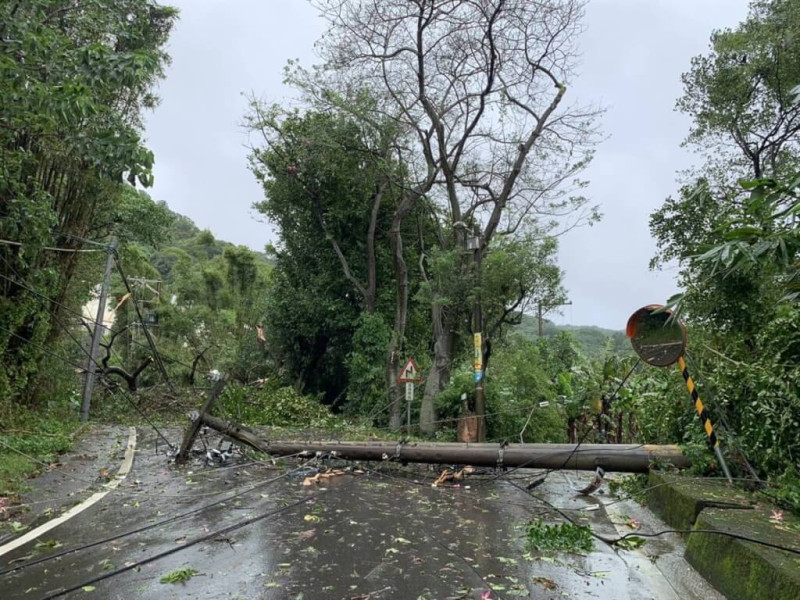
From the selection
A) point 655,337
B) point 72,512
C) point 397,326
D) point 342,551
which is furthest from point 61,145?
point 397,326

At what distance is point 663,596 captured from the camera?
185 inches

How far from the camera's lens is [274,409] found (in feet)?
69.1

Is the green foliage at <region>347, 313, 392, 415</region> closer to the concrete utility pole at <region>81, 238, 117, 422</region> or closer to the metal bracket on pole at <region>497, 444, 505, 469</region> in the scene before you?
the concrete utility pole at <region>81, 238, 117, 422</region>

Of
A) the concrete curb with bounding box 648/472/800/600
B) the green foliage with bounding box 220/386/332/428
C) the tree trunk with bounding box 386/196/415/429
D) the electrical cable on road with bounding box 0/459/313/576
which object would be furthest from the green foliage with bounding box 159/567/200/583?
the green foliage with bounding box 220/386/332/428

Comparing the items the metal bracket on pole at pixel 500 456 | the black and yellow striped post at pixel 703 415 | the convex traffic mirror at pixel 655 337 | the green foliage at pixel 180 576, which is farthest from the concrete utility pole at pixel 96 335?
the black and yellow striped post at pixel 703 415

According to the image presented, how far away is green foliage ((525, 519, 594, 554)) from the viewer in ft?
19.4

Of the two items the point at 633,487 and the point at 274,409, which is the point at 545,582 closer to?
the point at 633,487

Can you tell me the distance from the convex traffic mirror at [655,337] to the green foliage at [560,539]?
86.7 inches

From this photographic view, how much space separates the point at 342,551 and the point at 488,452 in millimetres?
4737

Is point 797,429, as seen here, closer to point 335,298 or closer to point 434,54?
point 434,54

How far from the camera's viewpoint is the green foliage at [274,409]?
20281 mm

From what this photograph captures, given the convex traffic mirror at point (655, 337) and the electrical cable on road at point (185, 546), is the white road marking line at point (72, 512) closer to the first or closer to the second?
the electrical cable on road at point (185, 546)

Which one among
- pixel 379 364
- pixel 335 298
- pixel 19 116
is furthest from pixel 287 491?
pixel 335 298

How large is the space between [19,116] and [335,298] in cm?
1632
